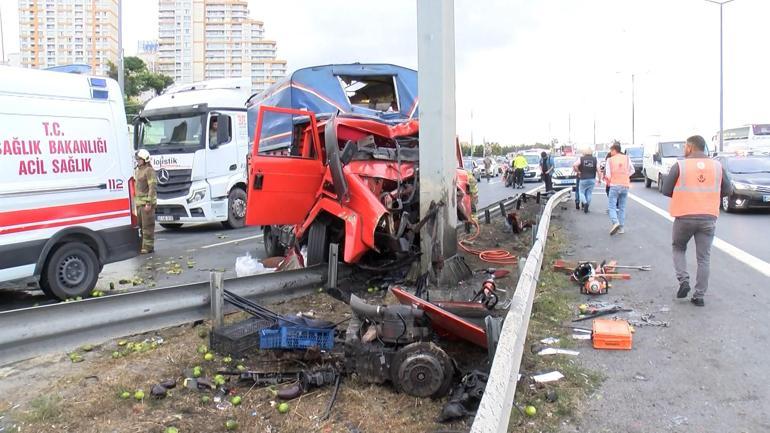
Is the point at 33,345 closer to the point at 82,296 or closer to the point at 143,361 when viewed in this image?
the point at 143,361

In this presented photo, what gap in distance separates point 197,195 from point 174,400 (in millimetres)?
9904

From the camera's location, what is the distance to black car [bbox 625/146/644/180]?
99.2 ft

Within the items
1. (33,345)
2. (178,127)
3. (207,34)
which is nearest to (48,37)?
(207,34)

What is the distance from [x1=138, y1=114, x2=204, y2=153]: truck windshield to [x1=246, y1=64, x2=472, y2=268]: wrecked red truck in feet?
18.1

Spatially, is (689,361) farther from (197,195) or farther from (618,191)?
(197,195)

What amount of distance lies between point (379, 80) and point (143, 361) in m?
5.57

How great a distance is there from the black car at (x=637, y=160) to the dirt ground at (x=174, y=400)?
95.8ft

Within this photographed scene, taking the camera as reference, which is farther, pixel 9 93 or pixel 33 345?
pixel 9 93

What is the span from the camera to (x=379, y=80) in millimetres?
8609

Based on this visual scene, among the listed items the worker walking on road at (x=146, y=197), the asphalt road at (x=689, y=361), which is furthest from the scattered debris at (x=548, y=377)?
the worker walking on road at (x=146, y=197)

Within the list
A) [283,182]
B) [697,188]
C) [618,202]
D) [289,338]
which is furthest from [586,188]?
[289,338]

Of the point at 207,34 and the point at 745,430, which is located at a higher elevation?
the point at 207,34

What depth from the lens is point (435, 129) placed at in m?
6.50

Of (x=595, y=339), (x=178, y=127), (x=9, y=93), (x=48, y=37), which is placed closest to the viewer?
(x=595, y=339)
